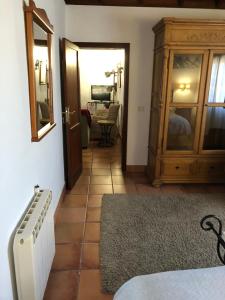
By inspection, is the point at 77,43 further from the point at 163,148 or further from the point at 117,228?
the point at 117,228

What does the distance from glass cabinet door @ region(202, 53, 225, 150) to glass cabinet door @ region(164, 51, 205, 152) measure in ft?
0.54

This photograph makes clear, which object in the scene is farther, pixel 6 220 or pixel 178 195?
pixel 178 195

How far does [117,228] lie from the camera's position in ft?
8.40

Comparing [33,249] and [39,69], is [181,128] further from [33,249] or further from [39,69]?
[33,249]

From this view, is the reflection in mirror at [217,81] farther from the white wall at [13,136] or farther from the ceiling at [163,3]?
the white wall at [13,136]

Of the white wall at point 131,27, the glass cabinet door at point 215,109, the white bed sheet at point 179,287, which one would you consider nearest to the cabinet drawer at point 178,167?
the glass cabinet door at point 215,109

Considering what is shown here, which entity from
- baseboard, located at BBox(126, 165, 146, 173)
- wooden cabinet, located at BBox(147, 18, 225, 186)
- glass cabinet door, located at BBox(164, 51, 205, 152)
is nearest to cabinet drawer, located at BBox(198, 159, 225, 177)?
wooden cabinet, located at BBox(147, 18, 225, 186)

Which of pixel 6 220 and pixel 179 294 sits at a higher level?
pixel 6 220

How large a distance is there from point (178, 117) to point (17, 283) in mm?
2784

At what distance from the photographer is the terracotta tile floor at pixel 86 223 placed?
1.84 m

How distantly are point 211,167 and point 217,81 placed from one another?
3.95 ft

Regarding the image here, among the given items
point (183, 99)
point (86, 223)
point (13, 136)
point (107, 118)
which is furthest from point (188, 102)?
point (107, 118)

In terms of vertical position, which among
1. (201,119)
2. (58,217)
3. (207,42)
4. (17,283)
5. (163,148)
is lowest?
(58,217)

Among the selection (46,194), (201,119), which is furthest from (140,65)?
(46,194)
